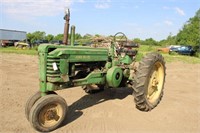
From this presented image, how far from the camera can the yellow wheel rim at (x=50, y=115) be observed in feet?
14.9

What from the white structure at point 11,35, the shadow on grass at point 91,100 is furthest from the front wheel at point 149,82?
the white structure at point 11,35

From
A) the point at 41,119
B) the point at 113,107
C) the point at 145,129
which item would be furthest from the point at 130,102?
the point at 41,119

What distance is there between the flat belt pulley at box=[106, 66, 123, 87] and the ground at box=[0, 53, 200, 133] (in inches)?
21.6

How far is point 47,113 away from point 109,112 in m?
1.47

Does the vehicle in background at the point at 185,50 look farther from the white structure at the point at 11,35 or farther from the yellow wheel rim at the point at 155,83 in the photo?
the white structure at the point at 11,35

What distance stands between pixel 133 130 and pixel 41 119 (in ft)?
5.24

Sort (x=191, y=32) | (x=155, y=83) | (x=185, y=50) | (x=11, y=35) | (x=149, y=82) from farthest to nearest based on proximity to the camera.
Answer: (x=11, y=35) → (x=191, y=32) → (x=185, y=50) → (x=155, y=83) → (x=149, y=82)

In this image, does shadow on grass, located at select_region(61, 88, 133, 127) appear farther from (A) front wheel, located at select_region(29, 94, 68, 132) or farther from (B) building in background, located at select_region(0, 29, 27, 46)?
(B) building in background, located at select_region(0, 29, 27, 46)

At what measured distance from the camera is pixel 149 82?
19.9ft

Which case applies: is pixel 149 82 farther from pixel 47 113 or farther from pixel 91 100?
pixel 47 113

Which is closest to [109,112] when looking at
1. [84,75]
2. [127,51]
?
[84,75]

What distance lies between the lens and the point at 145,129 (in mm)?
4832

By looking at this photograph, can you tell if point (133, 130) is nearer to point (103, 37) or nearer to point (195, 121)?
point (195, 121)

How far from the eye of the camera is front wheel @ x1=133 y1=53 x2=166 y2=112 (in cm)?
557
